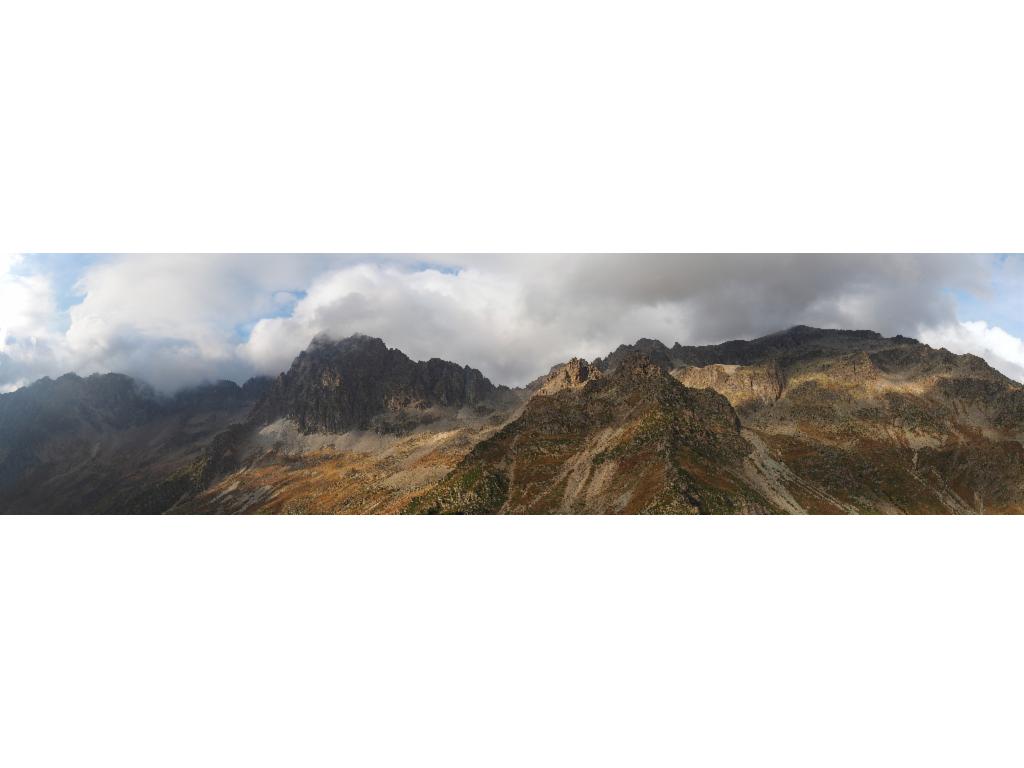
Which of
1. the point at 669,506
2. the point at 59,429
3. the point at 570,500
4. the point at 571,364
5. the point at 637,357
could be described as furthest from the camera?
the point at 59,429

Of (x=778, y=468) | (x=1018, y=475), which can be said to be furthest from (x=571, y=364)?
(x=1018, y=475)

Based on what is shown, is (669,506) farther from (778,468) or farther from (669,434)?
(778,468)

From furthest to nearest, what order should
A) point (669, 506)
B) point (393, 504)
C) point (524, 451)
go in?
point (393, 504) → point (524, 451) → point (669, 506)

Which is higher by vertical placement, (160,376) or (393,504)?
(160,376)

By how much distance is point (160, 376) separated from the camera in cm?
14588

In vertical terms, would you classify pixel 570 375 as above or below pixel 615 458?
above

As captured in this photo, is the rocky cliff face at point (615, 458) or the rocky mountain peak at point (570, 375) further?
the rocky mountain peak at point (570, 375)

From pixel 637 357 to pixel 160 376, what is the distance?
129344mm

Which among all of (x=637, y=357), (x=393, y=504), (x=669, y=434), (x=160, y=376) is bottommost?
(x=393, y=504)

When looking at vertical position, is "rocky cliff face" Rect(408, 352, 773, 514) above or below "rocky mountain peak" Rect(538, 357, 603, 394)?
below

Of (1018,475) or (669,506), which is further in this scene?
(1018,475)

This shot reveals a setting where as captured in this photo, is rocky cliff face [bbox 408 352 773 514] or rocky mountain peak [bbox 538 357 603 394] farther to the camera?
rocky mountain peak [bbox 538 357 603 394]

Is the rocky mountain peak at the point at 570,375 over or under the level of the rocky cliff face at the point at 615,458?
over

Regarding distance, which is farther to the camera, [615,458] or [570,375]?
[570,375]
